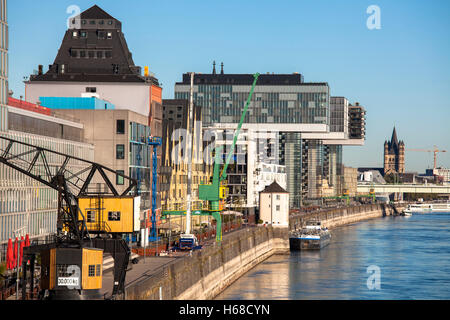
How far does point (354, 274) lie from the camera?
95.6m

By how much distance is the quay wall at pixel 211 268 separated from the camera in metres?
52.6

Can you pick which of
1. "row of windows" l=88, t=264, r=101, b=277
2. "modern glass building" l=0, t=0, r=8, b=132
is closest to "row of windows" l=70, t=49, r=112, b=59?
"modern glass building" l=0, t=0, r=8, b=132

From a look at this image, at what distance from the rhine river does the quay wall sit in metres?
1.56

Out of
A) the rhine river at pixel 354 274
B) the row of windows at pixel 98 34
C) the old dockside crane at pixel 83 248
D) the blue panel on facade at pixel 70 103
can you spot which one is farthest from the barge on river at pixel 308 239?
the old dockside crane at pixel 83 248

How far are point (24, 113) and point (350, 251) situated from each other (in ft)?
Result: 224

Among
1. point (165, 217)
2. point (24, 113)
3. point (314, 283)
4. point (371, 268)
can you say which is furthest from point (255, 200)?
point (24, 113)

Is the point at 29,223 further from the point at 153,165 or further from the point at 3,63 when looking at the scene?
the point at 153,165

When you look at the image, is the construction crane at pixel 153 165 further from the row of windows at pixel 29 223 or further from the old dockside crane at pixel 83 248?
the old dockside crane at pixel 83 248

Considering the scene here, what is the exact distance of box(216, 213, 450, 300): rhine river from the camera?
78994mm

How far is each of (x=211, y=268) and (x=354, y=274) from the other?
998 inches

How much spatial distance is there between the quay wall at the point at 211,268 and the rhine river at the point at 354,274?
5.12 ft

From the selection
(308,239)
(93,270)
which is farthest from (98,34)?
(93,270)

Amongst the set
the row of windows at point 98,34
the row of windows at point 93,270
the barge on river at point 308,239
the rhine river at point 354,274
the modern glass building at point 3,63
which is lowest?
the rhine river at point 354,274
